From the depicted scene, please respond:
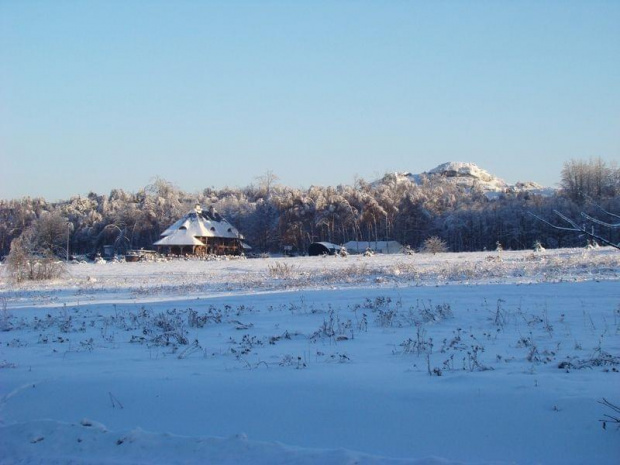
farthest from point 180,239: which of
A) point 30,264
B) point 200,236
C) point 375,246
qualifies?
point 30,264

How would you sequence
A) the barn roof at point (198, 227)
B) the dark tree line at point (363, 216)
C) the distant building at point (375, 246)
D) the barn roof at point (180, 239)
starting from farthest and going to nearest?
1. the distant building at point (375, 246)
2. the barn roof at point (198, 227)
3. the barn roof at point (180, 239)
4. the dark tree line at point (363, 216)

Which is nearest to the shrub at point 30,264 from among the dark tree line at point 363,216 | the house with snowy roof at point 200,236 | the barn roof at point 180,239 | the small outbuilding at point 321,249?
the dark tree line at point 363,216

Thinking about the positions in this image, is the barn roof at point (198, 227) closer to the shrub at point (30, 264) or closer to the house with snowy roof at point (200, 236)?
the house with snowy roof at point (200, 236)

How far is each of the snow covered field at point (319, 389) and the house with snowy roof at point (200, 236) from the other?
6141 centimetres

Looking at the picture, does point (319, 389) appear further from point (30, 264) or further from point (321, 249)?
point (321, 249)

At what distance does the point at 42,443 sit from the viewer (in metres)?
5.80

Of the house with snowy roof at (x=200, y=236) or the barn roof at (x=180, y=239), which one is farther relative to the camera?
the house with snowy roof at (x=200, y=236)

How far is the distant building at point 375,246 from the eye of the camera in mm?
76625

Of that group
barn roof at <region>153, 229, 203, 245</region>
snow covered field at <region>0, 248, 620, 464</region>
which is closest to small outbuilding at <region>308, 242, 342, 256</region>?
barn roof at <region>153, 229, 203, 245</region>

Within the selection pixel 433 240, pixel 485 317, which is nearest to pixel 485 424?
pixel 485 317

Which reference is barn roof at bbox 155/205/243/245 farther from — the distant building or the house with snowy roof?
the distant building

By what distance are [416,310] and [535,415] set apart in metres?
7.79

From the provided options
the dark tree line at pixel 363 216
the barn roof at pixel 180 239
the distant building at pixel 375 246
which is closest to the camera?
the dark tree line at pixel 363 216

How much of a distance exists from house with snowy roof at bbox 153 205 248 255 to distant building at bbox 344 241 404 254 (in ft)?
52.3
